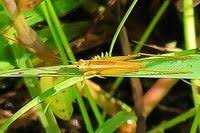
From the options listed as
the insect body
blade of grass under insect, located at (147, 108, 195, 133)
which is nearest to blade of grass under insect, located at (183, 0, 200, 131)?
blade of grass under insect, located at (147, 108, 195, 133)

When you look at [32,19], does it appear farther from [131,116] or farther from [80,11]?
[131,116]

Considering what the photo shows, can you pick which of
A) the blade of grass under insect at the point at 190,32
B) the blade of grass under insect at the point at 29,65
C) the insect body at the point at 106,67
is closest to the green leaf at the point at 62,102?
the blade of grass under insect at the point at 29,65

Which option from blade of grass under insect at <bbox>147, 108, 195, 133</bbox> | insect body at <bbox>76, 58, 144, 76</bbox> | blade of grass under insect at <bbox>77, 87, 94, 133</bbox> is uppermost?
insect body at <bbox>76, 58, 144, 76</bbox>

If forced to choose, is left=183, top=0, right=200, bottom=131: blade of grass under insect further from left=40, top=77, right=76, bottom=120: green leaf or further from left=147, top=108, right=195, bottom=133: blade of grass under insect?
left=40, top=77, right=76, bottom=120: green leaf

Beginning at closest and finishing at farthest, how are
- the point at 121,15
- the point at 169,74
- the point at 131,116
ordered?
the point at 169,74, the point at 131,116, the point at 121,15

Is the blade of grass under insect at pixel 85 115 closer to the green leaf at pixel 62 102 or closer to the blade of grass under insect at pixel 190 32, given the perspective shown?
the green leaf at pixel 62 102

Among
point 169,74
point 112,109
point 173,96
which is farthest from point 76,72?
point 173,96

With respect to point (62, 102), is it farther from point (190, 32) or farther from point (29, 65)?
point (190, 32)

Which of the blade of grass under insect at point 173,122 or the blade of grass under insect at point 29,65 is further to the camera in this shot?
the blade of grass under insect at point 173,122

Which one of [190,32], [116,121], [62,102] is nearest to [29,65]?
[62,102]
